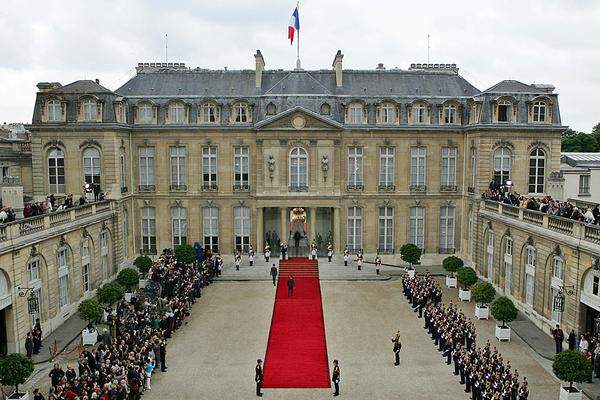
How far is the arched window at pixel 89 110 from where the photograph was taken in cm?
4169

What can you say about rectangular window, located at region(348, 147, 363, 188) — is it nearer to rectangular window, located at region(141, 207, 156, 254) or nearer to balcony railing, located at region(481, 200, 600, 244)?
balcony railing, located at region(481, 200, 600, 244)

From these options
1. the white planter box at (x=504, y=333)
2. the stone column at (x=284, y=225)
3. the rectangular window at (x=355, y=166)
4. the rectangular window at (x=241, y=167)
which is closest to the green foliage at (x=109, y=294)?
the stone column at (x=284, y=225)

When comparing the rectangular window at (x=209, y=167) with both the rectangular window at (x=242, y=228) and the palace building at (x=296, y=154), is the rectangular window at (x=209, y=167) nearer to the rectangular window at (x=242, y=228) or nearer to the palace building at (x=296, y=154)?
the palace building at (x=296, y=154)

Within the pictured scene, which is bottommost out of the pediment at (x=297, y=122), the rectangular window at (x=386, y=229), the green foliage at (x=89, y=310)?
the green foliage at (x=89, y=310)

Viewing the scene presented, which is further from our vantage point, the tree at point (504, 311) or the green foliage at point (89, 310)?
the tree at point (504, 311)

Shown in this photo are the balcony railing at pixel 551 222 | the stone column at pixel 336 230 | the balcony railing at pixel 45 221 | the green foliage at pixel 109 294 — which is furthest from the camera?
the stone column at pixel 336 230

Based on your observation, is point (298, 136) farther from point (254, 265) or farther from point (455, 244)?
point (455, 244)

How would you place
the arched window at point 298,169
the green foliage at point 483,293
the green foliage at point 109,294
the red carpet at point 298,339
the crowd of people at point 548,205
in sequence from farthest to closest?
1. the arched window at point 298,169
2. the green foliage at point 483,293
3. the green foliage at point 109,294
4. the crowd of people at point 548,205
5. the red carpet at point 298,339

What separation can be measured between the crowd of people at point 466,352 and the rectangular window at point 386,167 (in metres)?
11.1

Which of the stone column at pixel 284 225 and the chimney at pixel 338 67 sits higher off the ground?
the chimney at pixel 338 67

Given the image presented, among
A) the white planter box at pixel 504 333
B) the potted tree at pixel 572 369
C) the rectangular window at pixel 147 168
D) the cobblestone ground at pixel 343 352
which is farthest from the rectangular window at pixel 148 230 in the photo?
the potted tree at pixel 572 369

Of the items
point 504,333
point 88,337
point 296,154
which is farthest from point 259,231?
point 504,333

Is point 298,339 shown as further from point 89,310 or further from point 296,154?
point 296,154

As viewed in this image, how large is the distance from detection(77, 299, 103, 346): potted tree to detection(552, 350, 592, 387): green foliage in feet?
68.0
